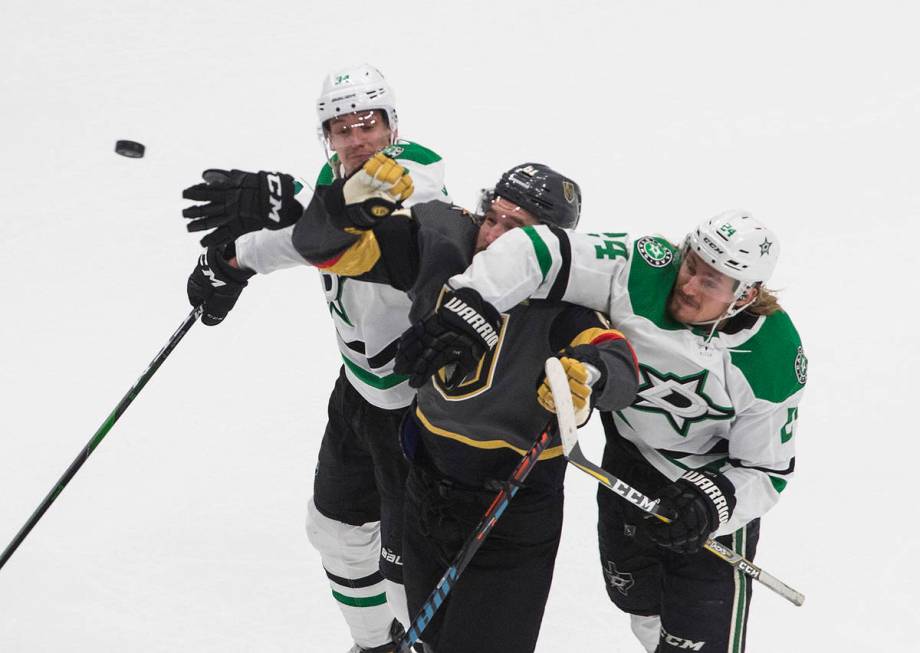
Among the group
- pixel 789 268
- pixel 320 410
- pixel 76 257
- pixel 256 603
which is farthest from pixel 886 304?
pixel 76 257

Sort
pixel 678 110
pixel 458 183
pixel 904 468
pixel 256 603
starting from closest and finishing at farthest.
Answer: pixel 256 603, pixel 904 468, pixel 458 183, pixel 678 110

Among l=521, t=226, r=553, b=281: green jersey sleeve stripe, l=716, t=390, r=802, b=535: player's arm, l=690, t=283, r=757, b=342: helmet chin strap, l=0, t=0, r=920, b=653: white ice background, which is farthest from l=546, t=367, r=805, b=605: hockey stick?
l=0, t=0, r=920, b=653: white ice background

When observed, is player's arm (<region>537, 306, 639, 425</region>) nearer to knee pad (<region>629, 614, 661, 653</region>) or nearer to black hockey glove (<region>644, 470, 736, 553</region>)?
black hockey glove (<region>644, 470, 736, 553</region>)

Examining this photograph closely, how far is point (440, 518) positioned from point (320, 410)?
197 centimetres

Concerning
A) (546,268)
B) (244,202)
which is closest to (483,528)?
(546,268)

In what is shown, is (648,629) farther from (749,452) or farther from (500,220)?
(500,220)

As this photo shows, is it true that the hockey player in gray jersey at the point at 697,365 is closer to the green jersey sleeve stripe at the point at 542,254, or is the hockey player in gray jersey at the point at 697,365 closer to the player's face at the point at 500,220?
the green jersey sleeve stripe at the point at 542,254

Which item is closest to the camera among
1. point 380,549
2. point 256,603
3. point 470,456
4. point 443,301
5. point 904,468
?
point 443,301

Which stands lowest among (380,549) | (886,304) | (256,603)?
(256,603)

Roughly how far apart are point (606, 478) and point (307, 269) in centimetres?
323

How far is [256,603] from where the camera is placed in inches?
150

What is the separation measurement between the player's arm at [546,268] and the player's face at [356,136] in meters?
0.70

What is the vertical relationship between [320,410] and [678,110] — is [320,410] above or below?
below

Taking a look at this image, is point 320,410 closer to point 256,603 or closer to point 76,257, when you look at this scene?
point 256,603
